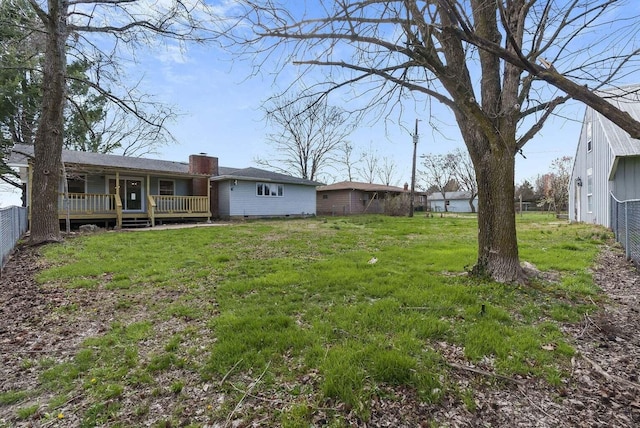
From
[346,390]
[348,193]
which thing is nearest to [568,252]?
[346,390]

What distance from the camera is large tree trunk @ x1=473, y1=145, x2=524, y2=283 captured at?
476cm

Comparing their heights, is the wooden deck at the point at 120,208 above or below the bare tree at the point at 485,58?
below

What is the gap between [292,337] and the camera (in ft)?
10.6

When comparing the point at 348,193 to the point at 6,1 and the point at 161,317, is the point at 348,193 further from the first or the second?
the point at 161,317

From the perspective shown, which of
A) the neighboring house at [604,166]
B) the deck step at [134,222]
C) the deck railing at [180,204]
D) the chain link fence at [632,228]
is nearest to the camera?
the chain link fence at [632,228]

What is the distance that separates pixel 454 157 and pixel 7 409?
4405cm

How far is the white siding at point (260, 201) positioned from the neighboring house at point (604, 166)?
14.9 metres

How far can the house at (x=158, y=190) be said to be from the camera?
1360 centimetres

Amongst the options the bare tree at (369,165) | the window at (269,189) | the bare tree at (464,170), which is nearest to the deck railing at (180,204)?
the window at (269,189)

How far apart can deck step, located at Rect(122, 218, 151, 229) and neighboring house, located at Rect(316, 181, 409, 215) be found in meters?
14.7

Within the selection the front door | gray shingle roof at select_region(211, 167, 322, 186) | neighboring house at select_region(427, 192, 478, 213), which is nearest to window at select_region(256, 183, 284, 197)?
gray shingle roof at select_region(211, 167, 322, 186)

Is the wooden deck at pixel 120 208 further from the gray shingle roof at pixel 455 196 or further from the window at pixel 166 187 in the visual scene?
the gray shingle roof at pixel 455 196

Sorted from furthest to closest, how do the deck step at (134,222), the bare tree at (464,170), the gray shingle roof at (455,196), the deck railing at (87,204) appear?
the gray shingle roof at (455,196) < the bare tree at (464,170) < the deck step at (134,222) < the deck railing at (87,204)

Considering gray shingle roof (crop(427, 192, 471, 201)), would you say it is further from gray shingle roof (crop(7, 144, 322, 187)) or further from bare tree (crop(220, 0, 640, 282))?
bare tree (crop(220, 0, 640, 282))
